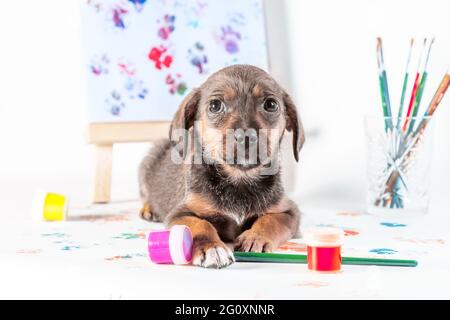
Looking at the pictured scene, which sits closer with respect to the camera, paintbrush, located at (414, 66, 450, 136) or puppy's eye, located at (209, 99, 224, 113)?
puppy's eye, located at (209, 99, 224, 113)

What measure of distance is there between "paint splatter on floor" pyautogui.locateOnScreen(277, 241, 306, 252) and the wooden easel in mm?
1272

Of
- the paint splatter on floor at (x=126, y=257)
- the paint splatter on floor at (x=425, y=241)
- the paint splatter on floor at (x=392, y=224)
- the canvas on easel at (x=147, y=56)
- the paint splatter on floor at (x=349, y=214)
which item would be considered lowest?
the paint splatter on floor at (x=126, y=257)

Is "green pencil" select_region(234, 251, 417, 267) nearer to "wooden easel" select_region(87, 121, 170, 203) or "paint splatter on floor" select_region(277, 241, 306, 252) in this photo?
"paint splatter on floor" select_region(277, 241, 306, 252)

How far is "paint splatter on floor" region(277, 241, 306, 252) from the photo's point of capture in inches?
95.6

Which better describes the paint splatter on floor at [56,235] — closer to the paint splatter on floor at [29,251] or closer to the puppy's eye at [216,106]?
the paint splatter on floor at [29,251]

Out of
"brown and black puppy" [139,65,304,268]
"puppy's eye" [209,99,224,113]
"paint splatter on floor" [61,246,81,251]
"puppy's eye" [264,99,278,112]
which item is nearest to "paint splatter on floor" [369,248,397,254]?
"brown and black puppy" [139,65,304,268]

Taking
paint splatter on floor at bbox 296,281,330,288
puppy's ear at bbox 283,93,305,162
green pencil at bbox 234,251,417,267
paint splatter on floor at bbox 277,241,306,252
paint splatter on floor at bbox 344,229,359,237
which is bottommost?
paint splatter on floor at bbox 296,281,330,288

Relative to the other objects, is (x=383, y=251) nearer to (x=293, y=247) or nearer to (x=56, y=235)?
(x=293, y=247)

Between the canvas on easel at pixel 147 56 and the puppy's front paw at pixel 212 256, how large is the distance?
1.48m

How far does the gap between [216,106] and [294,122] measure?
31 cm

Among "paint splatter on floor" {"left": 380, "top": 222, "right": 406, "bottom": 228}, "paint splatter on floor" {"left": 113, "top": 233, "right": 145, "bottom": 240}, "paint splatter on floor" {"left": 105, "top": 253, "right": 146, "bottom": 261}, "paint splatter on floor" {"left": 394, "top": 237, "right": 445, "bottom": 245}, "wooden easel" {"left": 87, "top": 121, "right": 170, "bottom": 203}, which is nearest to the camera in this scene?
"paint splatter on floor" {"left": 105, "top": 253, "right": 146, "bottom": 261}

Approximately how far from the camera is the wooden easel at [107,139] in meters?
3.54

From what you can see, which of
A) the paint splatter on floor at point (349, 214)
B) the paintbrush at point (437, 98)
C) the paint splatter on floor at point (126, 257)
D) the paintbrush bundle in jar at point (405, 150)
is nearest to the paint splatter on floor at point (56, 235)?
the paint splatter on floor at point (126, 257)

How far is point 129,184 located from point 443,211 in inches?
68.2
